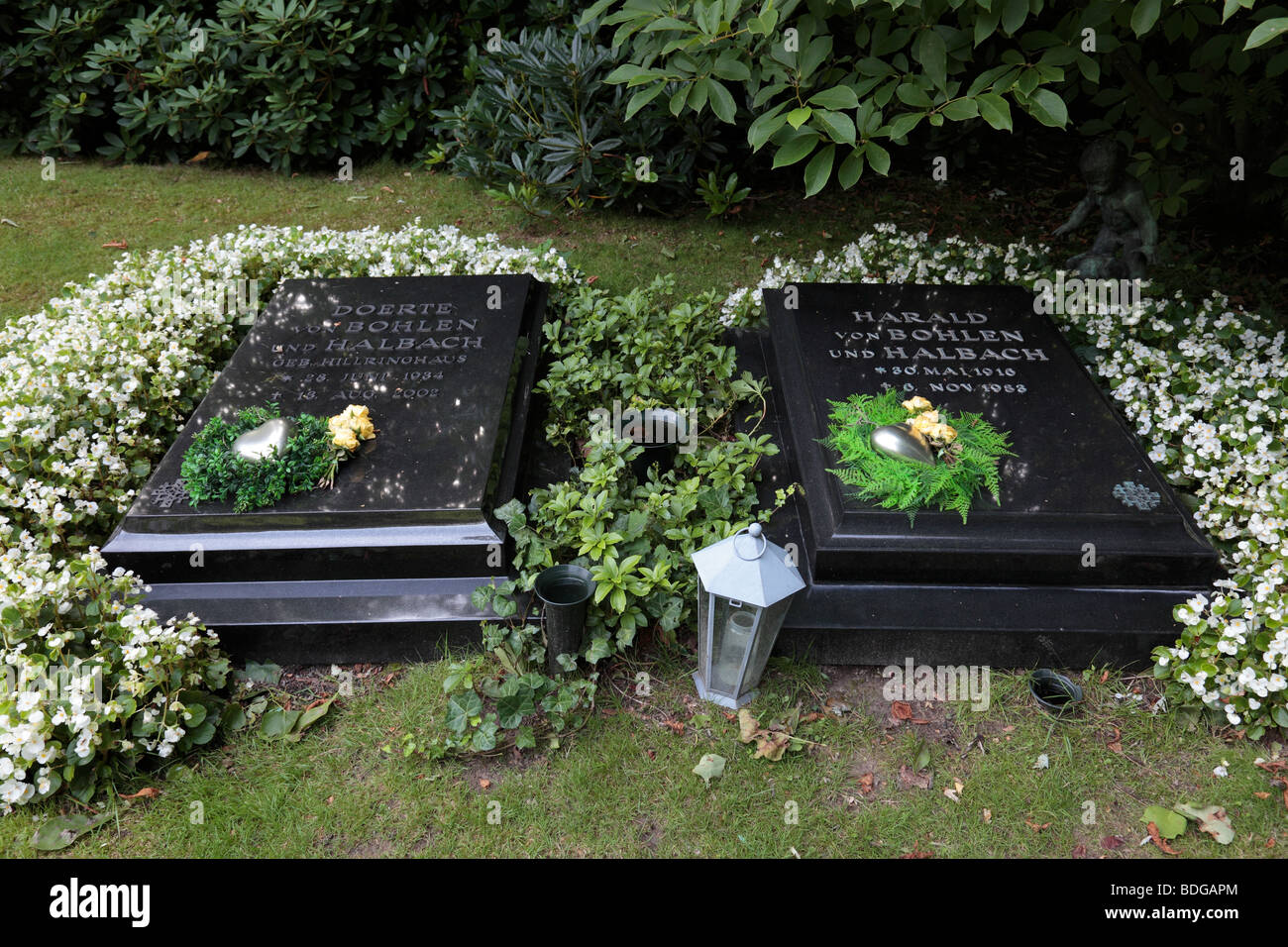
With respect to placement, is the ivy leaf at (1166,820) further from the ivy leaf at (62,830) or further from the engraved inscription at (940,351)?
the ivy leaf at (62,830)

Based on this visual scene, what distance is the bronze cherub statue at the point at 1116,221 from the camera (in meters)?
4.91

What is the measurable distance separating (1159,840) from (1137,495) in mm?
1210

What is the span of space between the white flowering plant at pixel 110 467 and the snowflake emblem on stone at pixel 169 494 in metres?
0.29

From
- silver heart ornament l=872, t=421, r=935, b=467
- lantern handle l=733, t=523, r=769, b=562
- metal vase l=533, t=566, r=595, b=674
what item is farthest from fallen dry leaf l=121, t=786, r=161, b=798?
silver heart ornament l=872, t=421, r=935, b=467

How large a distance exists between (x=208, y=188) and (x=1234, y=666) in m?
7.15

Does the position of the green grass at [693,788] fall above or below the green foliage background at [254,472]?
below

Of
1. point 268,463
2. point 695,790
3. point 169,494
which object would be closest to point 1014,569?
point 695,790

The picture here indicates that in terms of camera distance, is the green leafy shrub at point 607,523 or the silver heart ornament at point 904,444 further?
the silver heart ornament at point 904,444

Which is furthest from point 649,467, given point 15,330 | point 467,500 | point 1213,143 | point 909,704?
point 1213,143

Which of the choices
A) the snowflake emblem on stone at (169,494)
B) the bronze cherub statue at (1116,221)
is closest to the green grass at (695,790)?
the snowflake emblem on stone at (169,494)

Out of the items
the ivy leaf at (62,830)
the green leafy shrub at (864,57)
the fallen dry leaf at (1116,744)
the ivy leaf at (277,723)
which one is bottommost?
the ivy leaf at (62,830)

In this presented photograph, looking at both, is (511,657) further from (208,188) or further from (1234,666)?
(208,188)

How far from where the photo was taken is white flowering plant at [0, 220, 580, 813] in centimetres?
266

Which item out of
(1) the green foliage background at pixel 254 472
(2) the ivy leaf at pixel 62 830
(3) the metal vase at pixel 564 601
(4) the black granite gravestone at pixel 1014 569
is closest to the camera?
(2) the ivy leaf at pixel 62 830
